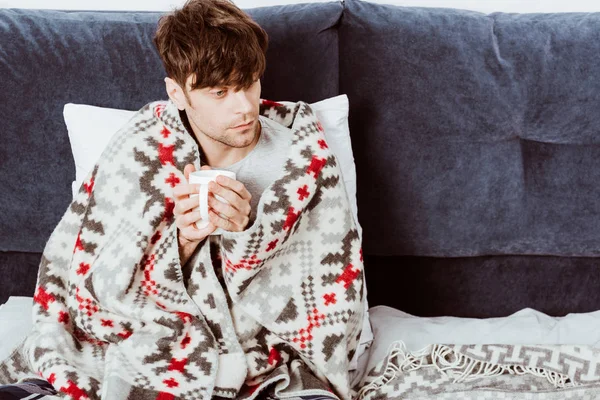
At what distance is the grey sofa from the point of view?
5.58 ft

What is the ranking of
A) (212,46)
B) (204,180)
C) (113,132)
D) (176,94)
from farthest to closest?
(113,132), (176,94), (212,46), (204,180)

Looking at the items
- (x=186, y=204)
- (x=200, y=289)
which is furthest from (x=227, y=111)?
(x=200, y=289)

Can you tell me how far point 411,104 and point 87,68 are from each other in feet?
2.48

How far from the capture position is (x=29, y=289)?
6.10 ft

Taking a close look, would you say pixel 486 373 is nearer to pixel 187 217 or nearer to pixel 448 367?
pixel 448 367

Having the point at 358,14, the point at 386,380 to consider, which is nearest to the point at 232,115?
the point at 358,14

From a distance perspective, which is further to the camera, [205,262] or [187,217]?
[205,262]

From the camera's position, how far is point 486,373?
156 centimetres

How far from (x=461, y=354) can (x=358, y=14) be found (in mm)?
808

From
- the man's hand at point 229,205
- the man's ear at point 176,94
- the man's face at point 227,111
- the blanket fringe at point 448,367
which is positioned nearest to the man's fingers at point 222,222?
the man's hand at point 229,205

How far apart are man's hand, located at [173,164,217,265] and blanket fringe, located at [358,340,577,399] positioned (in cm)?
48

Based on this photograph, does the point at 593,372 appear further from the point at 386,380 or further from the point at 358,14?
the point at 358,14

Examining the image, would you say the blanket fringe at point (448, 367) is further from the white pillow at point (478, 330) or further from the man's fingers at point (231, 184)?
the man's fingers at point (231, 184)

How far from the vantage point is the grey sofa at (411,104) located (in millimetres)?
1700
